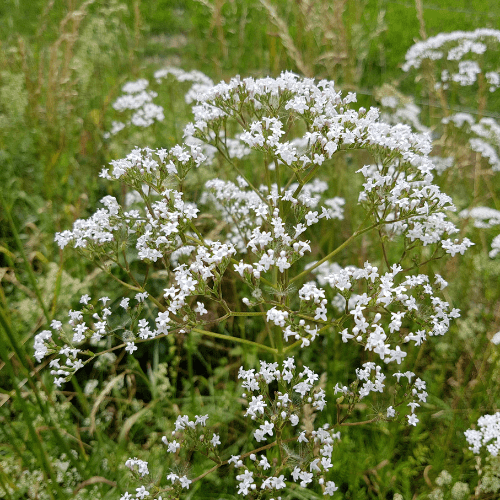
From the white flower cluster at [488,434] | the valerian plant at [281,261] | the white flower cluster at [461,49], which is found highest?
the white flower cluster at [461,49]

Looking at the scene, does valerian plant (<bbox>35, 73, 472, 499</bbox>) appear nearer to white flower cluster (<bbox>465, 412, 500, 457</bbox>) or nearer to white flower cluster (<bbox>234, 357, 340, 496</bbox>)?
white flower cluster (<bbox>234, 357, 340, 496</bbox>)

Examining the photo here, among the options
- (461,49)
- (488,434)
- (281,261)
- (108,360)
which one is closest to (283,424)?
(281,261)

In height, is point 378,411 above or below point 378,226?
below

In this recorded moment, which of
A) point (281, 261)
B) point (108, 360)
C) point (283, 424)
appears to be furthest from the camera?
point (108, 360)

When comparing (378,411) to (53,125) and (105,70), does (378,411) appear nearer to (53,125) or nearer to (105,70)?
(53,125)

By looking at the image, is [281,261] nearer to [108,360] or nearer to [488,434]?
[488,434]

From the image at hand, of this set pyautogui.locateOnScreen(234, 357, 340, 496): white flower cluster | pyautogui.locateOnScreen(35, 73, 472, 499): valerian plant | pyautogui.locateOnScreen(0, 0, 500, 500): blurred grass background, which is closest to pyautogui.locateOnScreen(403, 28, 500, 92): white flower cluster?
pyautogui.locateOnScreen(0, 0, 500, 500): blurred grass background

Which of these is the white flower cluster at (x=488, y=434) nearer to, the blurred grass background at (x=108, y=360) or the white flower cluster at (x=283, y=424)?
the blurred grass background at (x=108, y=360)

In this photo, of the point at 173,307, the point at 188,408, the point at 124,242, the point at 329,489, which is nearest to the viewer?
the point at 173,307

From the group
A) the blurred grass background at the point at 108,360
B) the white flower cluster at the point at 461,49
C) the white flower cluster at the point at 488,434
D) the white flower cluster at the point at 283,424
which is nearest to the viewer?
the white flower cluster at the point at 283,424

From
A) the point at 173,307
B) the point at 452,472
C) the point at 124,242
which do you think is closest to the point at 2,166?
the point at 124,242

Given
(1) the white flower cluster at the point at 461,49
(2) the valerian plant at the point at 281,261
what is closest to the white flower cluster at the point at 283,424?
(2) the valerian plant at the point at 281,261
